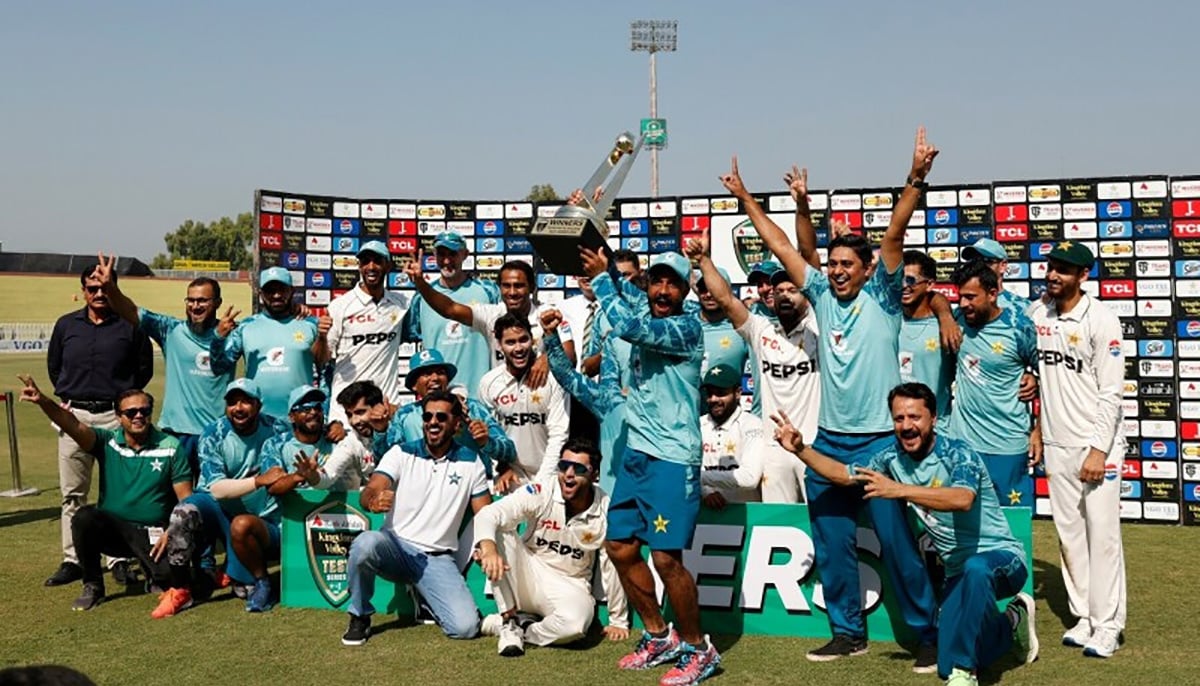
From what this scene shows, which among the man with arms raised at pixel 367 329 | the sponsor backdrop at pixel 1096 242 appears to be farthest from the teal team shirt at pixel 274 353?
the sponsor backdrop at pixel 1096 242

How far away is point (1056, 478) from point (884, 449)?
1.39m

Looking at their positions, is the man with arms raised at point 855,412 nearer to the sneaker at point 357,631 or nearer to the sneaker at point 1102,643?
the sneaker at point 1102,643

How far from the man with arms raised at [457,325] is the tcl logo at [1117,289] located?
6.20m

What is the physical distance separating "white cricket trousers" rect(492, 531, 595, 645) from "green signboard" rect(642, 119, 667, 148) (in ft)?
140

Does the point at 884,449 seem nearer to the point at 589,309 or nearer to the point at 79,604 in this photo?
the point at 589,309

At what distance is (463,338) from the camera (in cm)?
841

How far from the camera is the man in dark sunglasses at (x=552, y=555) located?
20.6ft

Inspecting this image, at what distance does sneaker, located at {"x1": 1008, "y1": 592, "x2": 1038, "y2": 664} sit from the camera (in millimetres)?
5762

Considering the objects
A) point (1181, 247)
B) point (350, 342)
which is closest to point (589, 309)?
point (350, 342)

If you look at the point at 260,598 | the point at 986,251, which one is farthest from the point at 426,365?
the point at 986,251

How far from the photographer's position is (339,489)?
7.46 meters

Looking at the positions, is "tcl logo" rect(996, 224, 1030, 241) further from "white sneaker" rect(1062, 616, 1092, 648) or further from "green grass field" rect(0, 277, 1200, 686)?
"white sneaker" rect(1062, 616, 1092, 648)

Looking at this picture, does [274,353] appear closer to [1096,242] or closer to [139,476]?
[139,476]

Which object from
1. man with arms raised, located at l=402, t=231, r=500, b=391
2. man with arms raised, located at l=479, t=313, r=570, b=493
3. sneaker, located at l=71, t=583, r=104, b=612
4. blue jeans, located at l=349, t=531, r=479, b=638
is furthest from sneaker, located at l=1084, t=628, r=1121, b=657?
sneaker, located at l=71, t=583, r=104, b=612
